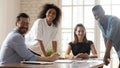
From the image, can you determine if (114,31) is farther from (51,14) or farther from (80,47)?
(80,47)

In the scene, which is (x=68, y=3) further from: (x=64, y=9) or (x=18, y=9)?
(x=18, y=9)

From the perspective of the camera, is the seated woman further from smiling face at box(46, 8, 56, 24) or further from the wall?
the wall

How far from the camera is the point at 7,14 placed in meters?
5.89

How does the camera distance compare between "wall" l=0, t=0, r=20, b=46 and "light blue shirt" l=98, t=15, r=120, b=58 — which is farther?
"wall" l=0, t=0, r=20, b=46

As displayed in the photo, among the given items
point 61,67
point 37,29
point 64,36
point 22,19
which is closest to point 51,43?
point 37,29

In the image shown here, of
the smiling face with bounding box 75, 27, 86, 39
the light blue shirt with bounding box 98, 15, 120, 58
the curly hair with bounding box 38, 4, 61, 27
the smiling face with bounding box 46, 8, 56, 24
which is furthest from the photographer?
the smiling face with bounding box 75, 27, 86, 39

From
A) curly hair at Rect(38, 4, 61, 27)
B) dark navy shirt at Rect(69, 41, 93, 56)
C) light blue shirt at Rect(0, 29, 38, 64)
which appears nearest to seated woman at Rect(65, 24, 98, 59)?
dark navy shirt at Rect(69, 41, 93, 56)

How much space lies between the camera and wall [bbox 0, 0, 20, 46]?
5.68 metres

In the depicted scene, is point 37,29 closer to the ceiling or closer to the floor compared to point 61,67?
closer to the ceiling

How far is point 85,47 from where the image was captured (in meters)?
4.42

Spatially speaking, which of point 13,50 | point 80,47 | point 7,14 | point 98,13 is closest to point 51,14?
point 98,13

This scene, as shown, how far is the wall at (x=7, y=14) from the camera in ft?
18.6

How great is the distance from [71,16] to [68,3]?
0.29m

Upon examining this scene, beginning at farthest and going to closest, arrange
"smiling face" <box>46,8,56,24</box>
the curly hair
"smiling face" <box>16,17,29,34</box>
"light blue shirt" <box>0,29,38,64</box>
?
the curly hair, "smiling face" <box>46,8,56,24</box>, "smiling face" <box>16,17,29,34</box>, "light blue shirt" <box>0,29,38,64</box>
